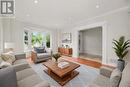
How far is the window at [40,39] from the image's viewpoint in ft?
21.8

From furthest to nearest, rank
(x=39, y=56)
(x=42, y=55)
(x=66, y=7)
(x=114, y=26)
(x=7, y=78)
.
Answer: (x=42, y=55), (x=39, y=56), (x=114, y=26), (x=66, y=7), (x=7, y=78)

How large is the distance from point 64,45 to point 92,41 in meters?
2.68

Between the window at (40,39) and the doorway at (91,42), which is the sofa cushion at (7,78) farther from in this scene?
the doorway at (91,42)

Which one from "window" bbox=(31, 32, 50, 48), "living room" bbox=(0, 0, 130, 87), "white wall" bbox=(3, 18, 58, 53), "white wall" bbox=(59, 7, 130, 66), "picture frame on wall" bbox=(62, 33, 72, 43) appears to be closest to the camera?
"living room" bbox=(0, 0, 130, 87)

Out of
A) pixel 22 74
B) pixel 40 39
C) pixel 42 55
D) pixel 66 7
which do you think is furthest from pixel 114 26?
pixel 40 39

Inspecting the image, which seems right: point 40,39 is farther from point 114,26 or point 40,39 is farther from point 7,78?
point 7,78

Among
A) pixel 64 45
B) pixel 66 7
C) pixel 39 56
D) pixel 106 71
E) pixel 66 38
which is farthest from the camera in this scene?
pixel 64 45

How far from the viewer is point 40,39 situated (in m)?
7.09

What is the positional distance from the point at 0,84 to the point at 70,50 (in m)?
5.78

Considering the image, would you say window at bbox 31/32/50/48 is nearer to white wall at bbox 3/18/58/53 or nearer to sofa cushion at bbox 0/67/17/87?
white wall at bbox 3/18/58/53

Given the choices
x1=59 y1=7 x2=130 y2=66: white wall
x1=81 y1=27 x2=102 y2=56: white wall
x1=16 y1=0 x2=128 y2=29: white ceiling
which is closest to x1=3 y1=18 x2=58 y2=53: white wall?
x1=16 y1=0 x2=128 y2=29: white ceiling

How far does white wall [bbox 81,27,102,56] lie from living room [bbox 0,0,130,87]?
43 centimetres

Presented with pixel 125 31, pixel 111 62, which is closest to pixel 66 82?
pixel 111 62

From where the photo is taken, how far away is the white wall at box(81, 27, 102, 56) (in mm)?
7488
